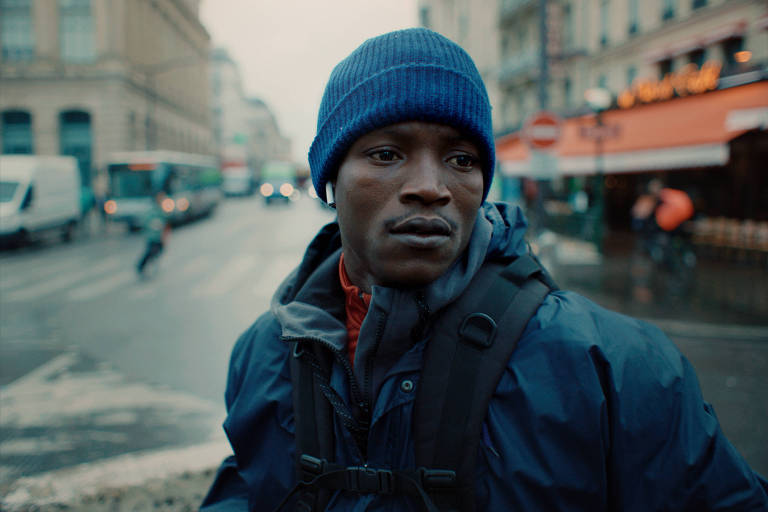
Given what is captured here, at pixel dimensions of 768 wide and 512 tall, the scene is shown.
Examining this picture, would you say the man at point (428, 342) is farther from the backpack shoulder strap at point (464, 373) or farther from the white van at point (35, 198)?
the white van at point (35, 198)

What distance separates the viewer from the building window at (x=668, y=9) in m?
18.4

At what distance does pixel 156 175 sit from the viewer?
933 inches

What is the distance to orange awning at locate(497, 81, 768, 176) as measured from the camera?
10.6 meters

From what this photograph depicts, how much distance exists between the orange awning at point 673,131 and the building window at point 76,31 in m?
31.3

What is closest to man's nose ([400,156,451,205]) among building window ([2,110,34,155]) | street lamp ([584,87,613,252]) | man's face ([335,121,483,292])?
man's face ([335,121,483,292])

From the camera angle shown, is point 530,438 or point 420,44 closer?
point 530,438

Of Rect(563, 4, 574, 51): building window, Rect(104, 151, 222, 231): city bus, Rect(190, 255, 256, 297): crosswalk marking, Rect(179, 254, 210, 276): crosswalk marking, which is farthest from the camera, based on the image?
Rect(563, 4, 574, 51): building window

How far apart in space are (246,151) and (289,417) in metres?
106

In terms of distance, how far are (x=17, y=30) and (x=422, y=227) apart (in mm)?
42842

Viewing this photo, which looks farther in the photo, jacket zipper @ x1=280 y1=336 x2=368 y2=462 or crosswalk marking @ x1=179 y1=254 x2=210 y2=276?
crosswalk marking @ x1=179 y1=254 x2=210 y2=276

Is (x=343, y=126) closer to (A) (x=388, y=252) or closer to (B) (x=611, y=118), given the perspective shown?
(A) (x=388, y=252)

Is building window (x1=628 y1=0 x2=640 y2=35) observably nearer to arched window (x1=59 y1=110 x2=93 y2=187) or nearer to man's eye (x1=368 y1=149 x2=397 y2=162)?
man's eye (x1=368 y1=149 x2=397 y2=162)

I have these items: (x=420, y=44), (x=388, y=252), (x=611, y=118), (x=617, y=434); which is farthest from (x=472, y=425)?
(x=611, y=118)

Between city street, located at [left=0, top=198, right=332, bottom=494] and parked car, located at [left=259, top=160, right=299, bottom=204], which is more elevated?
parked car, located at [left=259, top=160, right=299, bottom=204]
